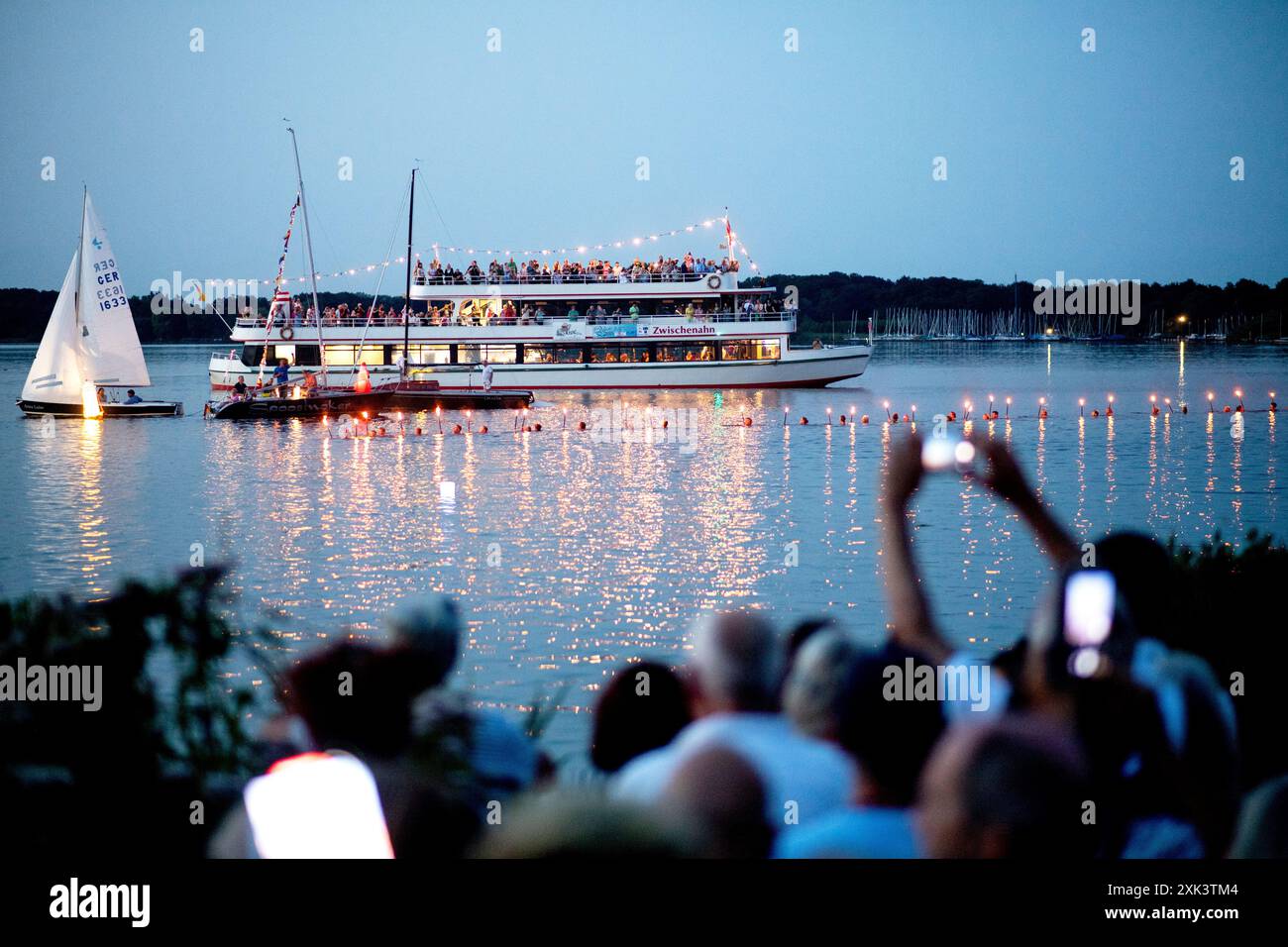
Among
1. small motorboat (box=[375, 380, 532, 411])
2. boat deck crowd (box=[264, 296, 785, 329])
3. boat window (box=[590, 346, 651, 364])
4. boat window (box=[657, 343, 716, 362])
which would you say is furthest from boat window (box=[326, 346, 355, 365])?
boat window (box=[657, 343, 716, 362])

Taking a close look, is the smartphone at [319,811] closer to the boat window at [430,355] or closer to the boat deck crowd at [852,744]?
the boat deck crowd at [852,744]

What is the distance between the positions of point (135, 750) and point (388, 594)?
1077cm

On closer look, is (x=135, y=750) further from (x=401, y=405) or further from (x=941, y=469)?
(x=401, y=405)

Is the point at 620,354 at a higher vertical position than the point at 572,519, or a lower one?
higher

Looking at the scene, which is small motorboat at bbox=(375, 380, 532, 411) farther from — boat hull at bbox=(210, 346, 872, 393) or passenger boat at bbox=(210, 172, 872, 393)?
boat hull at bbox=(210, 346, 872, 393)

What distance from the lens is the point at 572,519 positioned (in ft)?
69.4

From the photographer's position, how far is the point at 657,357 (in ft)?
187

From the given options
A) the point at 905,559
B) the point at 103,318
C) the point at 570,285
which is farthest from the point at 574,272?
the point at 905,559

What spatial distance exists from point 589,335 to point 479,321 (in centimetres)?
453

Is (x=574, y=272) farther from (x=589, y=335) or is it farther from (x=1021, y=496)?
(x=1021, y=496)

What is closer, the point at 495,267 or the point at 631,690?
the point at 631,690

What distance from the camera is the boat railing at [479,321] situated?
5512cm

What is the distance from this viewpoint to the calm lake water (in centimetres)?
1295
